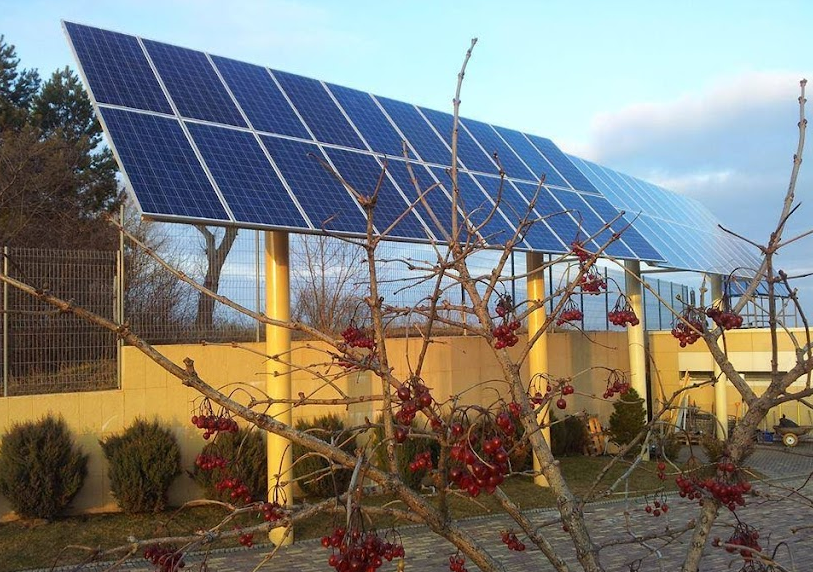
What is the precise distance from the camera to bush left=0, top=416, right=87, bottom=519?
10383 mm

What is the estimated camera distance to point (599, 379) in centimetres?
2086

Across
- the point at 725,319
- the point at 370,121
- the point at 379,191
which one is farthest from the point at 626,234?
the point at 725,319

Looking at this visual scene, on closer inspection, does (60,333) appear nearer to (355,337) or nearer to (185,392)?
(185,392)

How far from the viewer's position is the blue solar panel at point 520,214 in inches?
496

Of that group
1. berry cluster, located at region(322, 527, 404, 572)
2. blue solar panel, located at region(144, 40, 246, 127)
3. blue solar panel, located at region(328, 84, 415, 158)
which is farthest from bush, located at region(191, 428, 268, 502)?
berry cluster, located at region(322, 527, 404, 572)

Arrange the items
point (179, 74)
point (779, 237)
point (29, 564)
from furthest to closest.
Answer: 1. point (179, 74)
2. point (29, 564)
3. point (779, 237)

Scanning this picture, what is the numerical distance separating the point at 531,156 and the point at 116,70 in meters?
9.17

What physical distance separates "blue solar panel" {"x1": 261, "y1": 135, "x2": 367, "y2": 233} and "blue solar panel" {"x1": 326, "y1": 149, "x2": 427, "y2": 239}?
22 cm

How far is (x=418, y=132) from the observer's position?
46.3ft

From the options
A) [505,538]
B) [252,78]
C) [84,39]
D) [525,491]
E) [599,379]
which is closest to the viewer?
[505,538]

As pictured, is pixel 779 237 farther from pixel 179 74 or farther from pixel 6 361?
pixel 6 361

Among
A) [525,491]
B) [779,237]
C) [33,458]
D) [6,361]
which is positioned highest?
[779,237]

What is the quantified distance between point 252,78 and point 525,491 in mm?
8373

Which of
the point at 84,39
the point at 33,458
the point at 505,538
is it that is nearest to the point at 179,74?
the point at 84,39
